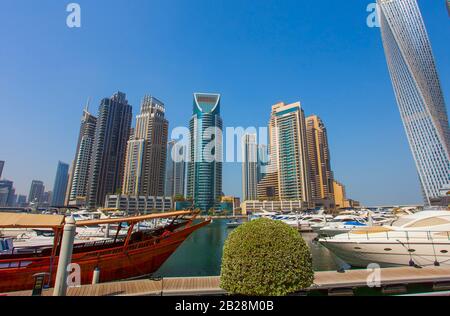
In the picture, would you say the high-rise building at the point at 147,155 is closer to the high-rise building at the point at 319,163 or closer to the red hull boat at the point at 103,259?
the high-rise building at the point at 319,163

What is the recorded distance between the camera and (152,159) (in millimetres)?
129250

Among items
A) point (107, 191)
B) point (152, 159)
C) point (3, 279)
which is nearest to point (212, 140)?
point (152, 159)

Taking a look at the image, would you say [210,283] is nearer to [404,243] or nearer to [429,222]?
[404,243]

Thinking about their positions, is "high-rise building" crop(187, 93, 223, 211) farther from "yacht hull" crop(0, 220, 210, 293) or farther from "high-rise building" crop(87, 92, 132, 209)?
"yacht hull" crop(0, 220, 210, 293)

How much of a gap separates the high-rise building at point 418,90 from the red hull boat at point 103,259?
350ft

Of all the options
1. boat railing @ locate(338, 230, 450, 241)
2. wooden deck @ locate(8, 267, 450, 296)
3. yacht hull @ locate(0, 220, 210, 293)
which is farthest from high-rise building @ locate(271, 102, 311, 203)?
wooden deck @ locate(8, 267, 450, 296)

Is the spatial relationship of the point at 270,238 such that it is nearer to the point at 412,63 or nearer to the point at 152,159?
the point at 412,63

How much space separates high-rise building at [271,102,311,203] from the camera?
122 meters

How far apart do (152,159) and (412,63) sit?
125776 millimetres

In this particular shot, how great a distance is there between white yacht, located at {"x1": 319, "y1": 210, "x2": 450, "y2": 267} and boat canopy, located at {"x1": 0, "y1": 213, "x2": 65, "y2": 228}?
15.9 meters

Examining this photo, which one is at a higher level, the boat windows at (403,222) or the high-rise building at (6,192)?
the high-rise building at (6,192)

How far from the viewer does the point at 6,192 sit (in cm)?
17525

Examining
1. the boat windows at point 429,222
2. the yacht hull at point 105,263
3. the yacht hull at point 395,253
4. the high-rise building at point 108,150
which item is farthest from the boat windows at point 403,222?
the high-rise building at point 108,150

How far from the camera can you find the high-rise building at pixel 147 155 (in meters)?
124
